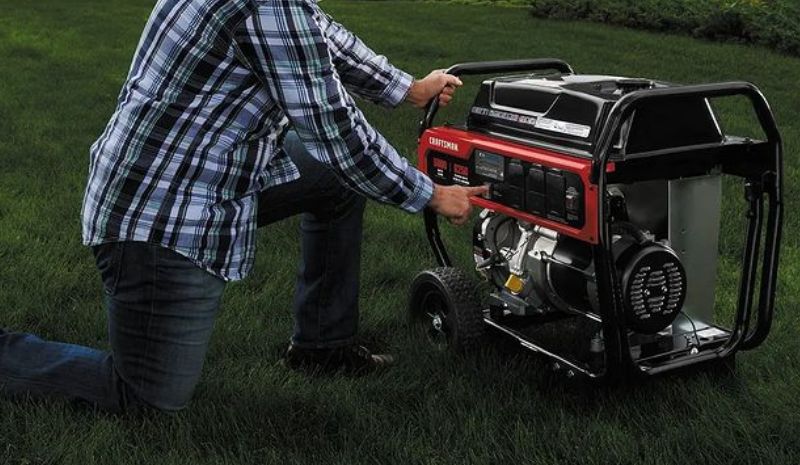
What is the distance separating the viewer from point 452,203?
2.86 metres

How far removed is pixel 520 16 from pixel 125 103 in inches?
567

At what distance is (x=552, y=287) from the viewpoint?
3225mm

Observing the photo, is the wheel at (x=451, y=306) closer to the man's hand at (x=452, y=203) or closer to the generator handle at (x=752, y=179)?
the man's hand at (x=452, y=203)

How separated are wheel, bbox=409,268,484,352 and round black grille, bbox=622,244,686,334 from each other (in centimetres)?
61

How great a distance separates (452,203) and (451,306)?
0.66 m

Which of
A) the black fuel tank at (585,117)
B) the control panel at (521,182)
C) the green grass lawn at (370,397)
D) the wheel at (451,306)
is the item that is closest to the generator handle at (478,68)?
the control panel at (521,182)

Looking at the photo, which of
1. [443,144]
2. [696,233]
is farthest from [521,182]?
[696,233]

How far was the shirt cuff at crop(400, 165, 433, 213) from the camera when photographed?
9.18ft

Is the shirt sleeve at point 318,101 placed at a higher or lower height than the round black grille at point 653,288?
higher

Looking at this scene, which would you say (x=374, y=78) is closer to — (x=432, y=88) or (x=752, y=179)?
(x=432, y=88)

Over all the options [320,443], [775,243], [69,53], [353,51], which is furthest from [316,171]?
[69,53]

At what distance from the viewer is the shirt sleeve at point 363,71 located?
3303 mm

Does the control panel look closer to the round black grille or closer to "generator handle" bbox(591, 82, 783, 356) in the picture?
"generator handle" bbox(591, 82, 783, 356)

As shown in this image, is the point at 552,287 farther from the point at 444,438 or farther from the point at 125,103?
the point at 125,103
